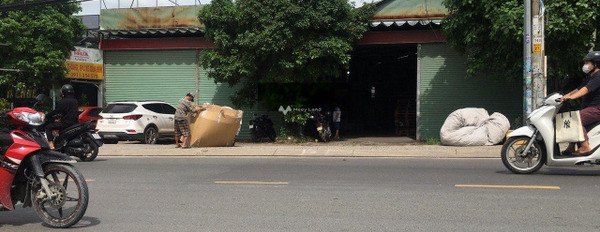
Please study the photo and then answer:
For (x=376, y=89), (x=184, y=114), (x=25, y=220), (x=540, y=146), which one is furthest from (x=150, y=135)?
(x=376, y=89)

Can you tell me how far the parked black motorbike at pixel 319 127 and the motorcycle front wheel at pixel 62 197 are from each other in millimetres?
13067

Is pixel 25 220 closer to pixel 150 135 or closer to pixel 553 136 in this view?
pixel 553 136

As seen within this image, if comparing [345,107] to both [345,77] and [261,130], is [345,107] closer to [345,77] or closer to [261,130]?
[345,77]

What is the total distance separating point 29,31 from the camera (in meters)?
19.4

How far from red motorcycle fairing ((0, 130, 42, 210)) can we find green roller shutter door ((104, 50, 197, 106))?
15364 mm

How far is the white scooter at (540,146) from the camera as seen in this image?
28.3ft

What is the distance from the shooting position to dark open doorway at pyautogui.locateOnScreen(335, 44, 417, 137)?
2537cm

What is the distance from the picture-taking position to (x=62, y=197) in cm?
574

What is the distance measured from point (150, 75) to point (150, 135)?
370 centimetres

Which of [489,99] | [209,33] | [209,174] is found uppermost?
[209,33]

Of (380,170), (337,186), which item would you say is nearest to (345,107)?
(380,170)

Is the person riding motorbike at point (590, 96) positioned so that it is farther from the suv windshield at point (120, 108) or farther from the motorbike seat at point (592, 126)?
the suv windshield at point (120, 108)

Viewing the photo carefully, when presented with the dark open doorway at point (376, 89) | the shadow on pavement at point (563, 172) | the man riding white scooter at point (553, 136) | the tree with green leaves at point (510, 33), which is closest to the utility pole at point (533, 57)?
the tree with green leaves at point (510, 33)

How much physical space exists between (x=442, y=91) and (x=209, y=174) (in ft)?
35.8
